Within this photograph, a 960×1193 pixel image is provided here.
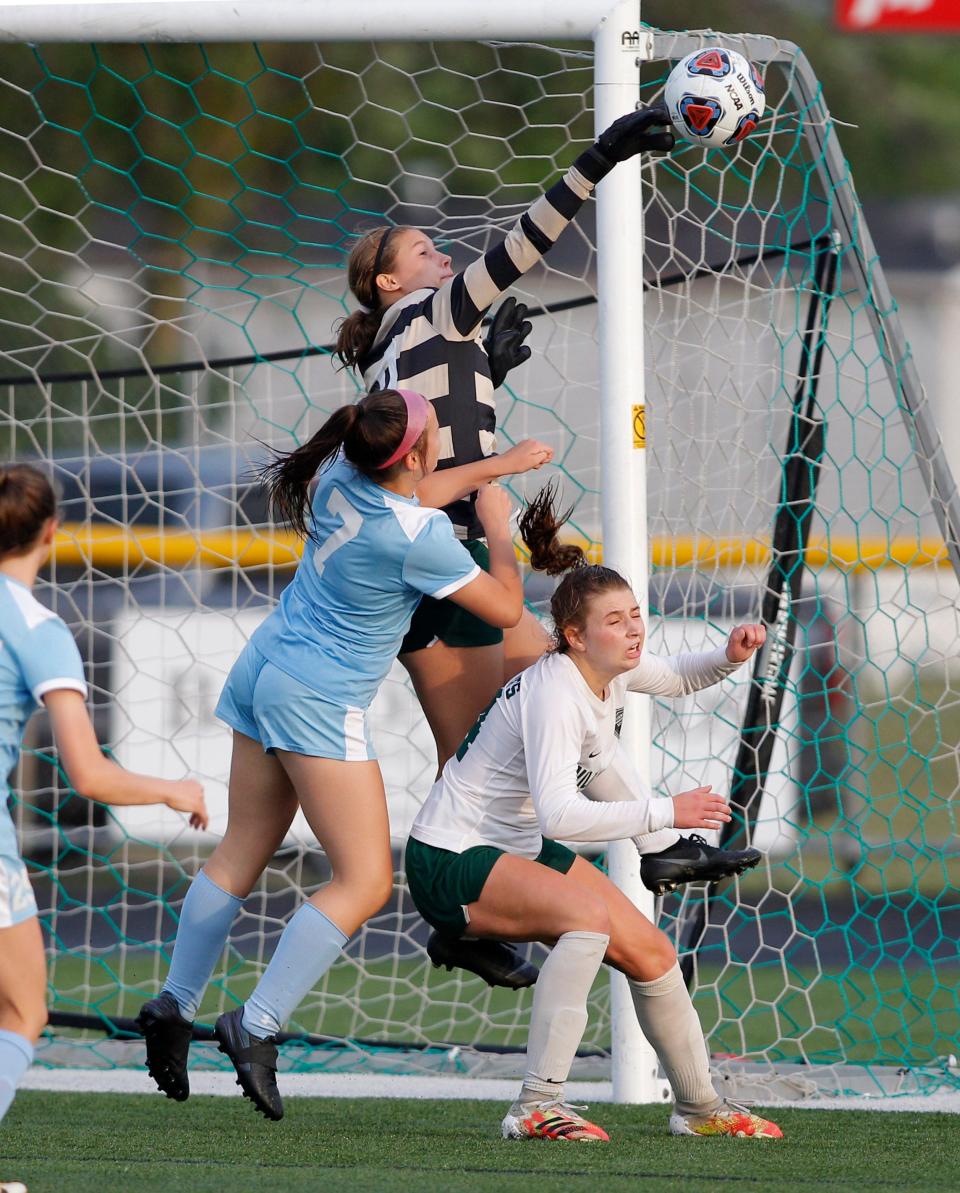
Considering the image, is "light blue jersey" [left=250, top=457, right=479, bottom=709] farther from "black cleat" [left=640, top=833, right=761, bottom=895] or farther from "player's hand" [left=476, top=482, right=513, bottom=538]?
"black cleat" [left=640, top=833, right=761, bottom=895]

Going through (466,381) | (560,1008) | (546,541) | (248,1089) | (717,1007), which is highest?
(466,381)

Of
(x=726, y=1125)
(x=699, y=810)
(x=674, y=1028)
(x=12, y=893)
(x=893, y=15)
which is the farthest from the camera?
(x=893, y=15)

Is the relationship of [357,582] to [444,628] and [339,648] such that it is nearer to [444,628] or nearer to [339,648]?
[339,648]

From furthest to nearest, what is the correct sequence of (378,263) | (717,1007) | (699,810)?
(717,1007) < (378,263) < (699,810)

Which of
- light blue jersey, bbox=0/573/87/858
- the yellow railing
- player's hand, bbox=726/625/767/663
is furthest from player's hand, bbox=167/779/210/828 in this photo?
the yellow railing

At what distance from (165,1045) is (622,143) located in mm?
2447

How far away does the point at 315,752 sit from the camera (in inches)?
154

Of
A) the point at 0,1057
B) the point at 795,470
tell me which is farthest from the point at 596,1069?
the point at 0,1057

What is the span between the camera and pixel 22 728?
10.9 feet

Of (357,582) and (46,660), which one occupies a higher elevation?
(357,582)

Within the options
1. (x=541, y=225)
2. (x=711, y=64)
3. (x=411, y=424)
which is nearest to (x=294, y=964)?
(x=411, y=424)

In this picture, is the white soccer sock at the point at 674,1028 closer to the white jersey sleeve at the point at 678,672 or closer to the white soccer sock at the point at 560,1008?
the white soccer sock at the point at 560,1008

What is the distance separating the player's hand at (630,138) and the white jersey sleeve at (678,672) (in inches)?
49.0

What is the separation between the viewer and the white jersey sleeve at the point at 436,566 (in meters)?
3.85
